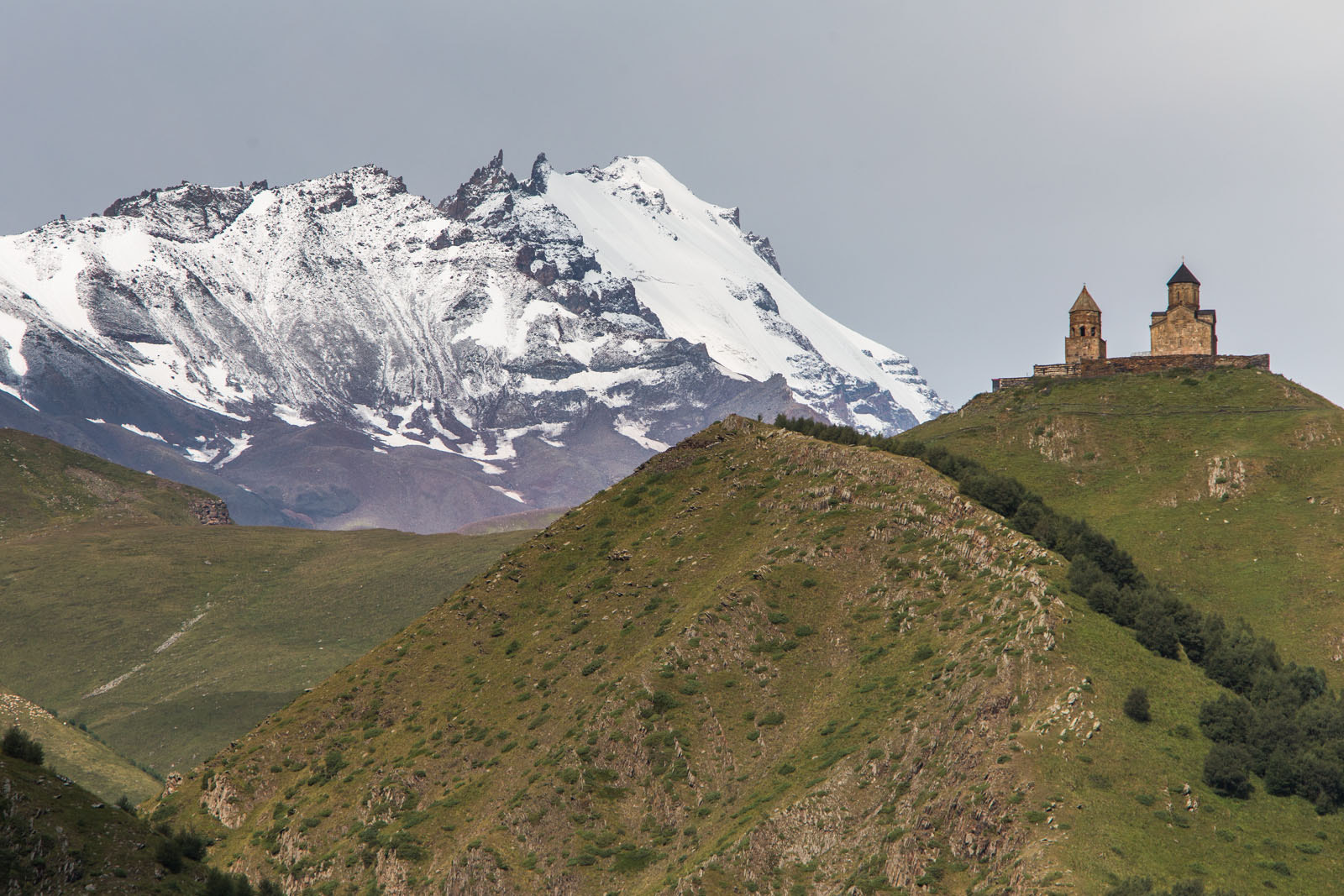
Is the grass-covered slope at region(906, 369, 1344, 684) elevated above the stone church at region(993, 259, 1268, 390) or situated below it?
below

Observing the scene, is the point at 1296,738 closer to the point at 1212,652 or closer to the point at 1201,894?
the point at 1212,652

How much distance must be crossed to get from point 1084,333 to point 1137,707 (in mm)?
91284

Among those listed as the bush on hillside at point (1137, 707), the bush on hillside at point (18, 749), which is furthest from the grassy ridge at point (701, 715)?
the bush on hillside at point (18, 749)

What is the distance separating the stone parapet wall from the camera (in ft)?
435

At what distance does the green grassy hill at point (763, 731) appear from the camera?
2207 inches

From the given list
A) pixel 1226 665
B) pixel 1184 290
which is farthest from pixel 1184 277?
pixel 1226 665

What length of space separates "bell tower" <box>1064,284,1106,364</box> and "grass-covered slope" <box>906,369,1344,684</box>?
7.31 metres

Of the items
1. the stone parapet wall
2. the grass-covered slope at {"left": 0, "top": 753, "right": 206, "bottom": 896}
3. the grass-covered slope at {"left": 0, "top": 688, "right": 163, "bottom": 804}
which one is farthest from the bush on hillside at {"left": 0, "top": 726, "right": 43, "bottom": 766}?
the stone parapet wall

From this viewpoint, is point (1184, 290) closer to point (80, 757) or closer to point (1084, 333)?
point (1084, 333)

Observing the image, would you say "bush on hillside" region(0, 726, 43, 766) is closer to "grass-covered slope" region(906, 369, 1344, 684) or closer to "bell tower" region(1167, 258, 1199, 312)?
"grass-covered slope" region(906, 369, 1344, 684)

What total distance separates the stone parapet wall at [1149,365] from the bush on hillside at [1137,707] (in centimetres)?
8012

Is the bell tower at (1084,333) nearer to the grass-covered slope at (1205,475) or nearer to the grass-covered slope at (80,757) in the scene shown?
the grass-covered slope at (1205,475)

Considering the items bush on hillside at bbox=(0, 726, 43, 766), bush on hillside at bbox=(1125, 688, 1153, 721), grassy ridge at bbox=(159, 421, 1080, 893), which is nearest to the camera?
bush on hillside at bbox=(0, 726, 43, 766)

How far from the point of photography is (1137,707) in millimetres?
61062
